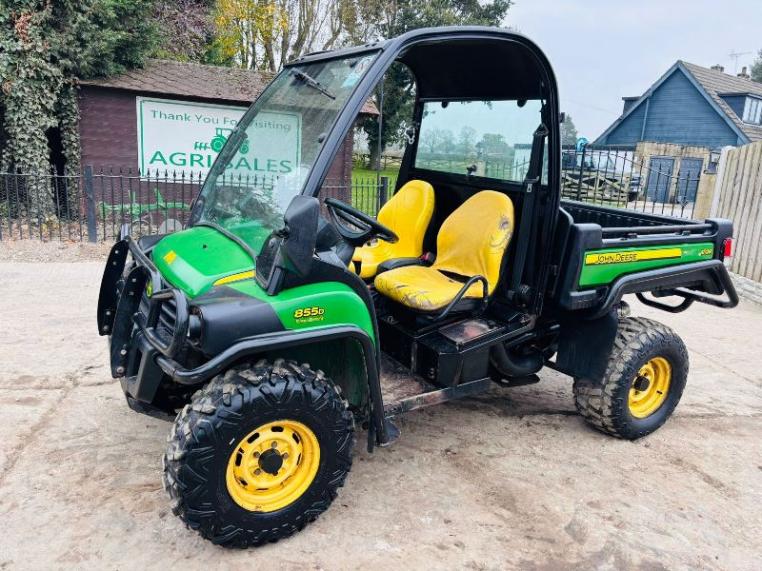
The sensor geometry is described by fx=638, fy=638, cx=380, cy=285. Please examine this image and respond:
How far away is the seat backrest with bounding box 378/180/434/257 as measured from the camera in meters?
4.27

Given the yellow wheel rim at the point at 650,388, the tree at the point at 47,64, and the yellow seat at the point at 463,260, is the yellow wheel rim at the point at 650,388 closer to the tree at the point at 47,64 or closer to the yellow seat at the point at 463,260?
the yellow seat at the point at 463,260

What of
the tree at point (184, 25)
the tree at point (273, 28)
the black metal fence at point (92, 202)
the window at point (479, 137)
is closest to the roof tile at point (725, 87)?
the tree at point (273, 28)

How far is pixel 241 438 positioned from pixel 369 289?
1.18m

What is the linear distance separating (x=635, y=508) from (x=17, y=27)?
1071 cm

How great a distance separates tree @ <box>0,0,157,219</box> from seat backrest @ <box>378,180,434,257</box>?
7362 millimetres

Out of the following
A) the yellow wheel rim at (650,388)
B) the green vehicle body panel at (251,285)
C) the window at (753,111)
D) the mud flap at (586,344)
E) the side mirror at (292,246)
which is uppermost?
the window at (753,111)

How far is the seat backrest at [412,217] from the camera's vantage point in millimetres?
4266

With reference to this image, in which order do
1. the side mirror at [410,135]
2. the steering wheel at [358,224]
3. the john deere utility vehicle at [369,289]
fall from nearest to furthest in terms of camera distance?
the john deere utility vehicle at [369,289] < the steering wheel at [358,224] < the side mirror at [410,135]

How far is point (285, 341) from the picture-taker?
8.48 feet

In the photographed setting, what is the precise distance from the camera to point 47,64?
10.1 meters

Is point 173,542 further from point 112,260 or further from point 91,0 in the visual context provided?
point 91,0

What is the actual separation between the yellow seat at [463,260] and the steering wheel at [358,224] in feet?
1.40

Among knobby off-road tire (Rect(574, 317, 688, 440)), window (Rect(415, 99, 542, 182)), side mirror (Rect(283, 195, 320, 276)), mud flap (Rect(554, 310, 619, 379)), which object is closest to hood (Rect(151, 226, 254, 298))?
side mirror (Rect(283, 195, 320, 276))

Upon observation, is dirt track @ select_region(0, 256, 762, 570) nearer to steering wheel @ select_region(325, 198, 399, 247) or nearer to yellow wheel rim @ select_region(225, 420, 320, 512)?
yellow wheel rim @ select_region(225, 420, 320, 512)
